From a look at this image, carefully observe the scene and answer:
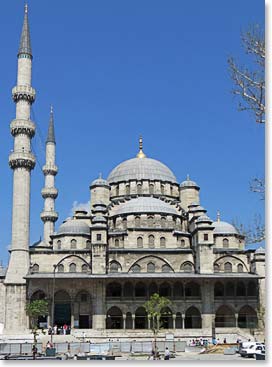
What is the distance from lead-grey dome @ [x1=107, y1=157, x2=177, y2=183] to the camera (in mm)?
51000

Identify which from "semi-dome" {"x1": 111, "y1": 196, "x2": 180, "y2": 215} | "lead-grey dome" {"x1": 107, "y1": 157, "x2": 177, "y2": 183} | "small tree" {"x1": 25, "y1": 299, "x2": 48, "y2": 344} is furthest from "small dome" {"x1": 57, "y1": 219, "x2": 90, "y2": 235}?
"small tree" {"x1": 25, "y1": 299, "x2": 48, "y2": 344}

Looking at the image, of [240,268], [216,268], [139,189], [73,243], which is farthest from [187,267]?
[139,189]

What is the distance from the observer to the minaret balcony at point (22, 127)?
40688 millimetres

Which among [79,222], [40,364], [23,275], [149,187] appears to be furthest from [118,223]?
[40,364]

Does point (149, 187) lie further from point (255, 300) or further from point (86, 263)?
point (255, 300)

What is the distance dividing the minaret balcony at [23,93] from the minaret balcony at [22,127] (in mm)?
1608

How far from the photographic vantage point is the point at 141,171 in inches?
2018

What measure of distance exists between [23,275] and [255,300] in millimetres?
15984

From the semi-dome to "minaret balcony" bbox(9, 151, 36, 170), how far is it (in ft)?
29.0

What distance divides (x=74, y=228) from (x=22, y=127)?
8758mm

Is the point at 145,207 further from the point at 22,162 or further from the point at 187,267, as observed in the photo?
the point at 22,162

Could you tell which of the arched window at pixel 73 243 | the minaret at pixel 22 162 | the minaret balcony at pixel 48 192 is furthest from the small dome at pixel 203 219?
the minaret balcony at pixel 48 192

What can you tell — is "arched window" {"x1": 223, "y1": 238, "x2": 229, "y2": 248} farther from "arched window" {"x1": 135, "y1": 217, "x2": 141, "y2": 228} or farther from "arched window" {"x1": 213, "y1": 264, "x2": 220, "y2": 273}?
"arched window" {"x1": 135, "y1": 217, "x2": 141, "y2": 228}

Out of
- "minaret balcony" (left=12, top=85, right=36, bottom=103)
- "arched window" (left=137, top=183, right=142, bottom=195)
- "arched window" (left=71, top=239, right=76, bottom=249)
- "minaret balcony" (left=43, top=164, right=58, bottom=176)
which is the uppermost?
"minaret balcony" (left=12, top=85, right=36, bottom=103)
